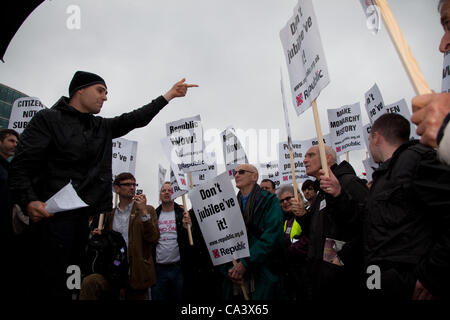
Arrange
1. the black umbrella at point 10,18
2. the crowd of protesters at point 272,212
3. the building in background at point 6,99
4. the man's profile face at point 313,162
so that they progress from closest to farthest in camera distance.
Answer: the crowd of protesters at point 272,212 → the black umbrella at point 10,18 → the man's profile face at point 313,162 → the building in background at point 6,99

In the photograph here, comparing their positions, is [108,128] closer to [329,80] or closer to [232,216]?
[232,216]

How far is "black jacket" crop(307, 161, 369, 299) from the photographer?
2881 mm

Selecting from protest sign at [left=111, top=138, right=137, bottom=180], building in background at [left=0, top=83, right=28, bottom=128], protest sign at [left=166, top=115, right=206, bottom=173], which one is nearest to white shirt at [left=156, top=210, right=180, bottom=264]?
protest sign at [left=166, top=115, right=206, bottom=173]

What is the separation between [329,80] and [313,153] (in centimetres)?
142

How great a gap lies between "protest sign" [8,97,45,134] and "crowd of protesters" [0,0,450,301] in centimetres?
248

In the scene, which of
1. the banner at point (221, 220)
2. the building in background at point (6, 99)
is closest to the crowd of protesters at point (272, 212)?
the banner at point (221, 220)

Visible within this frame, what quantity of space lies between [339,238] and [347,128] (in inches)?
180

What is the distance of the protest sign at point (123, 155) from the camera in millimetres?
7336

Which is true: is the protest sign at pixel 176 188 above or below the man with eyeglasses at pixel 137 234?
above

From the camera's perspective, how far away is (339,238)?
3.21 meters

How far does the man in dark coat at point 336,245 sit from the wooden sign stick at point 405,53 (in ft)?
5.70

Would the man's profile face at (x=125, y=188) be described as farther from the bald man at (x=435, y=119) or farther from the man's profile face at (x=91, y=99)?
the bald man at (x=435, y=119)

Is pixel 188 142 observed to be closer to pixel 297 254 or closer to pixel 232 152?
pixel 232 152

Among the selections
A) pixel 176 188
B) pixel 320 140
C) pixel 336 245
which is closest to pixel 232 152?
pixel 176 188
